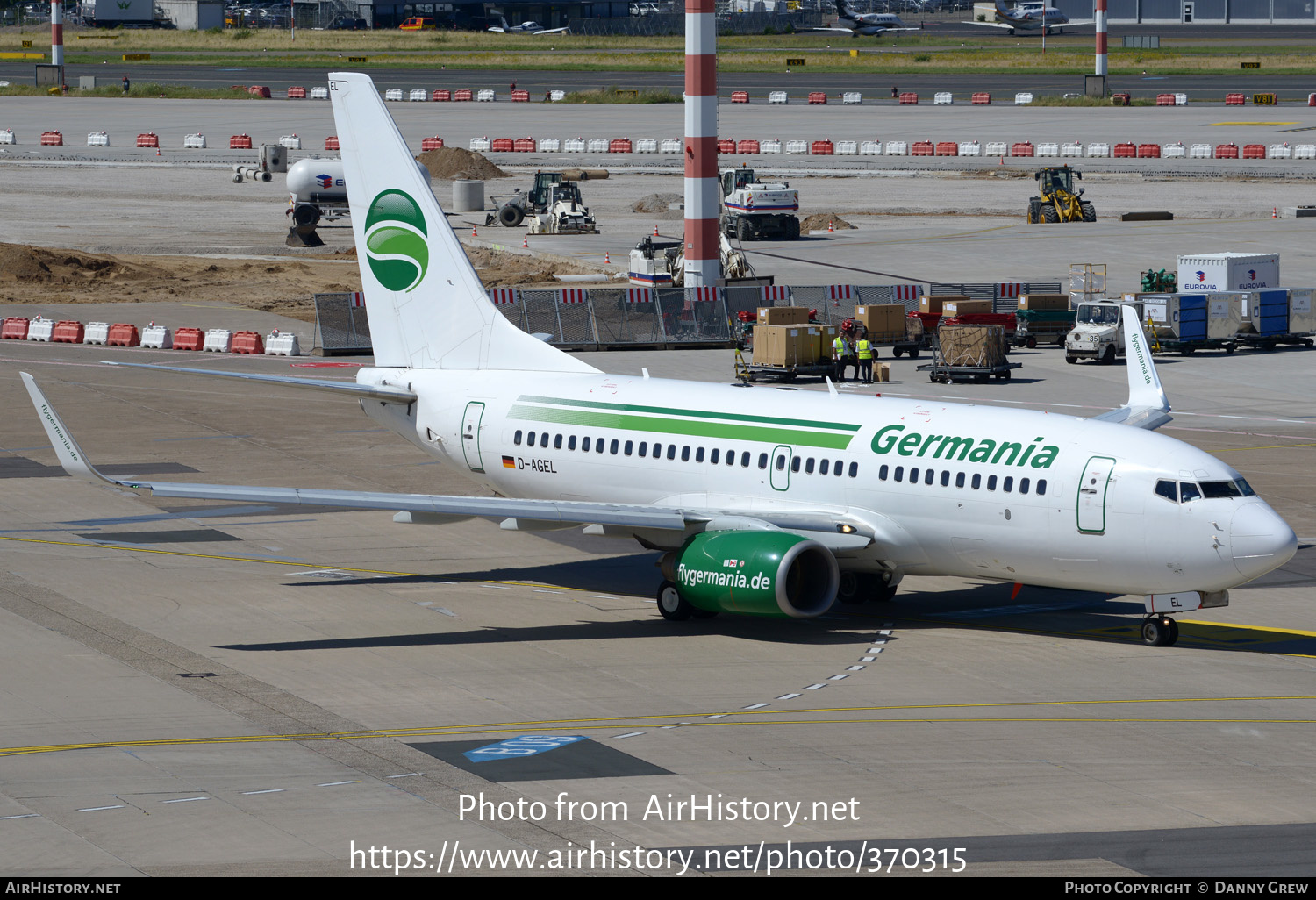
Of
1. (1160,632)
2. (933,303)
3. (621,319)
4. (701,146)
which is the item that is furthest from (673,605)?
(701,146)

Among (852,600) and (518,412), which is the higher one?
(518,412)

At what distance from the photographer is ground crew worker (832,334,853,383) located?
66.8m

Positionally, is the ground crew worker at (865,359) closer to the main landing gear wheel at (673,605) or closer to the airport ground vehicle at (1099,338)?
the airport ground vehicle at (1099,338)

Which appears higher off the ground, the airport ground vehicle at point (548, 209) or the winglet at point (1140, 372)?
the airport ground vehicle at point (548, 209)

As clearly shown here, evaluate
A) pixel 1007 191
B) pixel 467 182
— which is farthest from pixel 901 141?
pixel 467 182

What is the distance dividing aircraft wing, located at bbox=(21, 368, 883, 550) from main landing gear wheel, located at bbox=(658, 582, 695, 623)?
1.15m

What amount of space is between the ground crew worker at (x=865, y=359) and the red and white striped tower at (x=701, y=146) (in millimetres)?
13048

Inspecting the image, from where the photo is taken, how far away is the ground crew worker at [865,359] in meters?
65.9

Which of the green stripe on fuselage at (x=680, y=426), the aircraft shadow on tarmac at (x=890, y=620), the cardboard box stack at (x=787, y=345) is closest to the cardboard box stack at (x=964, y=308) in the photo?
the cardboard box stack at (x=787, y=345)

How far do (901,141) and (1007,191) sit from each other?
87.9 feet

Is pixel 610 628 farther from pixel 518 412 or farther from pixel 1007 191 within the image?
pixel 1007 191

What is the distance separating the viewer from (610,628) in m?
35.7

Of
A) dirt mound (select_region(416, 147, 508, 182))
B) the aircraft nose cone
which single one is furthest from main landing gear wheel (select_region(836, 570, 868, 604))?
dirt mound (select_region(416, 147, 508, 182))

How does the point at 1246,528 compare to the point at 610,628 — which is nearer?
the point at 1246,528
